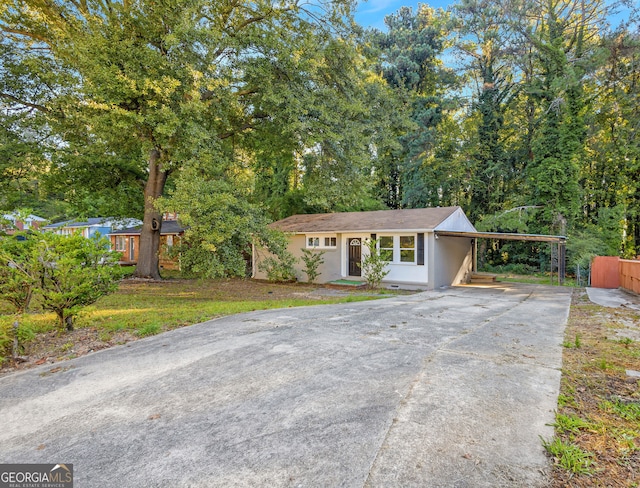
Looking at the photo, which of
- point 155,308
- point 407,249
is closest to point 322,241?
point 407,249

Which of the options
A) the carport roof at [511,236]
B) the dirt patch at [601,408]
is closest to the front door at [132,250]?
the carport roof at [511,236]

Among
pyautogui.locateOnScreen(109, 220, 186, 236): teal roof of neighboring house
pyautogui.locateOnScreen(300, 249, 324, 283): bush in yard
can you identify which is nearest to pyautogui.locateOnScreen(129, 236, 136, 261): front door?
pyautogui.locateOnScreen(109, 220, 186, 236): teal roof of neighboring house

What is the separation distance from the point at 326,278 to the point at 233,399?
1241 centimetres

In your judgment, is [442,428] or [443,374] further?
[443,374]

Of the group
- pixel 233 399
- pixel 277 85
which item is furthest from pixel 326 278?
pixel 233 399

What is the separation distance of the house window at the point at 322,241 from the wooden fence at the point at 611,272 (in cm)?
1054

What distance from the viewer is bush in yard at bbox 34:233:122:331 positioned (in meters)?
5.12

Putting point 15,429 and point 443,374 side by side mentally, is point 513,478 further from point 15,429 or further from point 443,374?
point 15,429

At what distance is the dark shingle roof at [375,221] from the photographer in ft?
44.5

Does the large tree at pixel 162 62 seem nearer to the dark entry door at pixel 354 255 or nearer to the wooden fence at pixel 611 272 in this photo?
the dark entry door at pixel 354 255

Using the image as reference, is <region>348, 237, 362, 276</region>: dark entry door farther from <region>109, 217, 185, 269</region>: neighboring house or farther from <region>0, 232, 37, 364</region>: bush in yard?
<region>109, 217, 185, 269</region>: neighboring house

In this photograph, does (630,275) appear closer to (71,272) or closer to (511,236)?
(511,236)

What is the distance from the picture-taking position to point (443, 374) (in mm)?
3758

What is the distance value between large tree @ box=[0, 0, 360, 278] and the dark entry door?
5.93m
